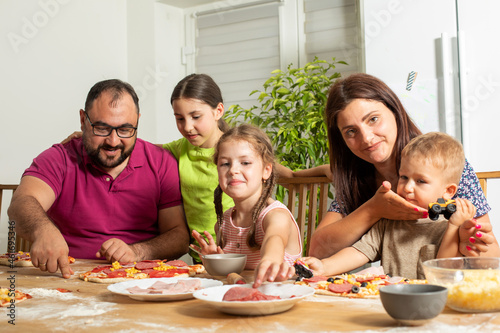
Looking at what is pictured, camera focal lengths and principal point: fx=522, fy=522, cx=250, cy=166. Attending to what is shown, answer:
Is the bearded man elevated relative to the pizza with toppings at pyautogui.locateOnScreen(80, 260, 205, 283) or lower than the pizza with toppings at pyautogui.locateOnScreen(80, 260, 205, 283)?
elevated

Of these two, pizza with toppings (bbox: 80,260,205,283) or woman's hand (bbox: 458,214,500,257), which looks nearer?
woman's hand (bbox: 458,214,500,257)

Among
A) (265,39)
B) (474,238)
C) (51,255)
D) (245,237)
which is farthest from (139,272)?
(265,39)

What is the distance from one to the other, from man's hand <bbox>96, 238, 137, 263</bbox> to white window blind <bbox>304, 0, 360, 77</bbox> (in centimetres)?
251

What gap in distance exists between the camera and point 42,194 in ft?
7.38

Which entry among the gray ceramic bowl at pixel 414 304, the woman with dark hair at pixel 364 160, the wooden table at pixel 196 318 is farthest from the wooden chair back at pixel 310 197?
the gray ceramic bowl at pixel 414 304

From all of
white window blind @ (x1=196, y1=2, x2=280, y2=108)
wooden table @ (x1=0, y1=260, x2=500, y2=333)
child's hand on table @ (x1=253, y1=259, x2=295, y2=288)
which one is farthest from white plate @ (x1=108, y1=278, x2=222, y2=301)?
white window blind @ (x1=196, y1=2, x2=280, y2=108)

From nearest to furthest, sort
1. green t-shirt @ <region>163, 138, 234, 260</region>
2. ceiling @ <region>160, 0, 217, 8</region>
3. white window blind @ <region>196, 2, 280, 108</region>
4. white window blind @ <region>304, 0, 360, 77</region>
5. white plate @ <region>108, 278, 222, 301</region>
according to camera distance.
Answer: white plate @ <region>108, 278, 222, 301</region>, green t-shirt @ <region>163, 138, 234, 260</region>, white window blind @ <region>304, 0, 360, 77</region>, white window blind @ <region>196, 2, 280, 108</region>, ceiling @ <region>160, 0, 217, 8</region>

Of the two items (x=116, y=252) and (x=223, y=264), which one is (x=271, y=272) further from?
(x=116, y=252)

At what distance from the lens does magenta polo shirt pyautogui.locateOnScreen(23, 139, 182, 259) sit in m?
2.34

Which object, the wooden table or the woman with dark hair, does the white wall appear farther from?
the wooden table

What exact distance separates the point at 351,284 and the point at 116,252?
1005mm

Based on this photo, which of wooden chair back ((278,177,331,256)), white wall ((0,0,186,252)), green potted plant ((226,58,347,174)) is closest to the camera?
wooden chair back ((278,177,331,256))

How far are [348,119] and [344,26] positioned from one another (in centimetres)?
243

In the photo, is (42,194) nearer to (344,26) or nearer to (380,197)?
(380,197)
